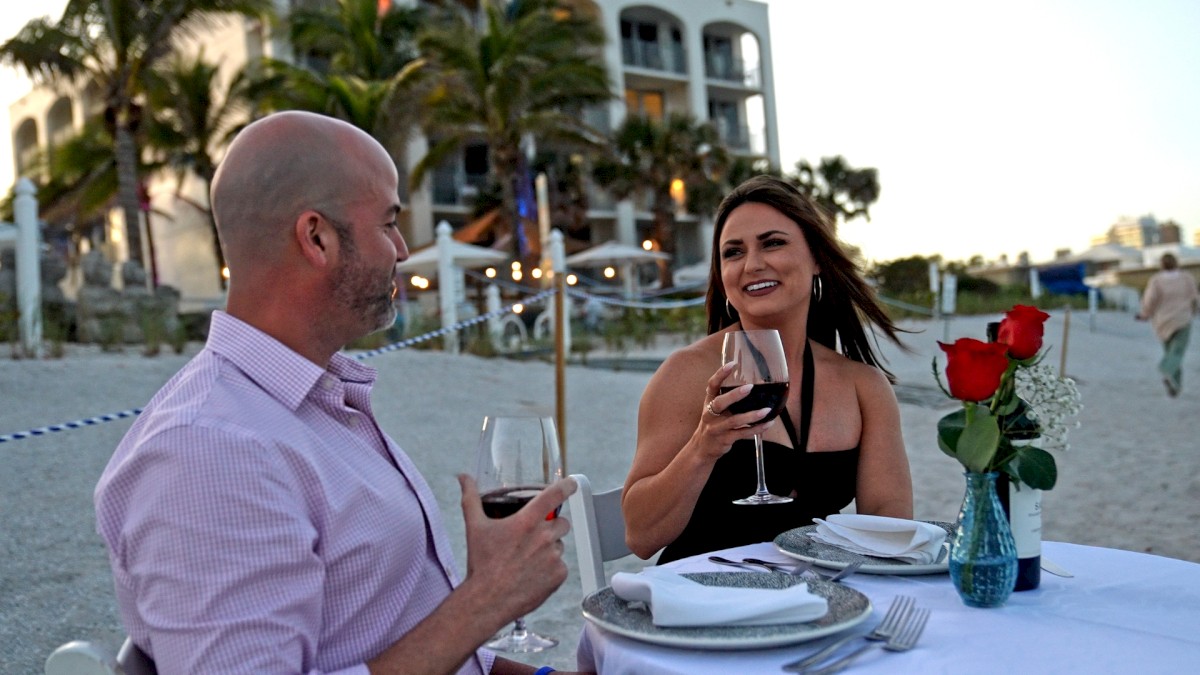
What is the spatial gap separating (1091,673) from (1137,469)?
6.70 metres

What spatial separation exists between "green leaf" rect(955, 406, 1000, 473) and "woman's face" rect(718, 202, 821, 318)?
1332 millimetres

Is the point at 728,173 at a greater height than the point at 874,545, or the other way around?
the point at 728,173

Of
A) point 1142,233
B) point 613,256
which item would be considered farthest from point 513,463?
point 1142,233

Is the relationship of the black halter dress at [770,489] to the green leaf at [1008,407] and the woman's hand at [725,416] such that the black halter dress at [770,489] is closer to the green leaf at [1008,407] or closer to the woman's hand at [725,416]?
Answer: the woman's hand at [725,416]

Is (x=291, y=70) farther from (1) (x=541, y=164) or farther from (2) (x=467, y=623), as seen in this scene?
(2) (x=467, y=623)

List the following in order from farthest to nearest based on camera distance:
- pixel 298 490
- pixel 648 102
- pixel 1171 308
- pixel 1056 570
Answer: pixel 648 102, pixel 1171 308, pixel 1056 570, pixel 298 490

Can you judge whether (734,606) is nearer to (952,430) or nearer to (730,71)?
(952,430)

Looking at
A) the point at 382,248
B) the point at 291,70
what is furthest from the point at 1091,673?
the point at 291,70

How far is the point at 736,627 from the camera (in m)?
1.28

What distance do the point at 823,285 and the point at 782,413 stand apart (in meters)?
0.57

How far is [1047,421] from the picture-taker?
142 cm

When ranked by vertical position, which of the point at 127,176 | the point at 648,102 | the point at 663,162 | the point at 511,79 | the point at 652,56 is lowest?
the point at 127,176

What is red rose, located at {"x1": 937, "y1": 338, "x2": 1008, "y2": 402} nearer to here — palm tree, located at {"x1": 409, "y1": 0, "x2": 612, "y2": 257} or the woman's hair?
the woman's hair

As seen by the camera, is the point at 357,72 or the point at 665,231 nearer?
the point at 357,72
